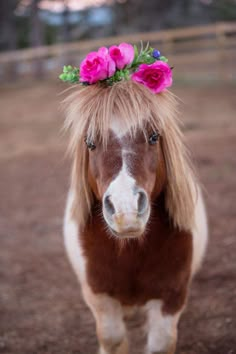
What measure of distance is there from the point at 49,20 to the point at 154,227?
3207 cm

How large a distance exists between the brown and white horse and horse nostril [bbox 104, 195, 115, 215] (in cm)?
13

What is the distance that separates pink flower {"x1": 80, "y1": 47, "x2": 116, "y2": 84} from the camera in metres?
2.76

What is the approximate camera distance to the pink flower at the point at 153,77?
2816 mm

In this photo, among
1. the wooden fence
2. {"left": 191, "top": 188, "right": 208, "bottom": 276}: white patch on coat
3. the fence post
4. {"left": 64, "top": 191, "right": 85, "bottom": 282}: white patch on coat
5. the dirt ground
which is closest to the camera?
{"left": 64, "top": 191, "right": 85, "bottom": 282}: white patch on coat

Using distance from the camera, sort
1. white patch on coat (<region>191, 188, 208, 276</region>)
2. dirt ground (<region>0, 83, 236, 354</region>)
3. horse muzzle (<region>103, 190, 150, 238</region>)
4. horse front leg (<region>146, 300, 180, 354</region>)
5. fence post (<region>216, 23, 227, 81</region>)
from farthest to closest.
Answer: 1. fence post (<region>216, 23, 227, 81</region>)
2. dirt ground (<region>0, 83, 236, 354</region>)
3. white patch on coat (<region>191, 188, 208, 276</region>)
4. horse front leg (<region>146, 300, 180, 354</region>)
5. horse muzzle (<region>103, 190, 150, 238</region>)

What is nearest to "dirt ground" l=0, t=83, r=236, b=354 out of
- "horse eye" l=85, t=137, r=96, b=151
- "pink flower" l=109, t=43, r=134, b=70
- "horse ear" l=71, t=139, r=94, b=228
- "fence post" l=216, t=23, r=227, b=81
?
"horse ear" l=71, t=139, r=94, b=228

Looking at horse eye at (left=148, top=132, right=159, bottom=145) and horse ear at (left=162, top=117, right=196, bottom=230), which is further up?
horse eye at (left=148, top=132, right=159, bottom=145)

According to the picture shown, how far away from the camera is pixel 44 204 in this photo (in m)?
7.32

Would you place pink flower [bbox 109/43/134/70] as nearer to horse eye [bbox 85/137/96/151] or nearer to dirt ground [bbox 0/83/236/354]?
horse eye [bbox 85/137/96/151]

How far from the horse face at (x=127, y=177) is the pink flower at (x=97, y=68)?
1.08 ft

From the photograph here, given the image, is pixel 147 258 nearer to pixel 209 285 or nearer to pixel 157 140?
pixel 157 140

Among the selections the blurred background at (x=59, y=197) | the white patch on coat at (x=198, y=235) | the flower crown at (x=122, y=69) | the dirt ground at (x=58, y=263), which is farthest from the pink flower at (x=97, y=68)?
the white patch on coat at (x=198, y=235)

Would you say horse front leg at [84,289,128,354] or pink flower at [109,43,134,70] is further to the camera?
horse front leg at [84,289,128,354]

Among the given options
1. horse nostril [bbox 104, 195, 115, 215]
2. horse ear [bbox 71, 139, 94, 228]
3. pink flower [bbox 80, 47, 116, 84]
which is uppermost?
pink flower [bbox 80, 47, 116, 84]
